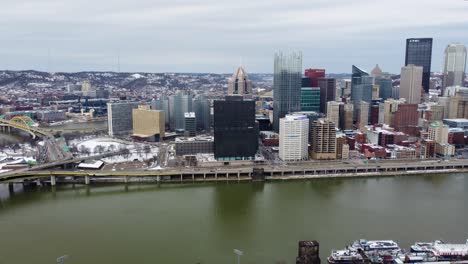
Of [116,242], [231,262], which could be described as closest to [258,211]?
[231,262]

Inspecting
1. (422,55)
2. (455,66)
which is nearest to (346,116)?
(422,55)

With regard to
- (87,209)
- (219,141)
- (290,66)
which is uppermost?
(290,66)

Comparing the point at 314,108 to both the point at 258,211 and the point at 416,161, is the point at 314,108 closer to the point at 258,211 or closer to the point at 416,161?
the point at 416,161

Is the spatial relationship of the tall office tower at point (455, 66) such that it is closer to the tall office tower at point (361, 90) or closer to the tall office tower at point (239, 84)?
the tall office tower at point (361, 90)

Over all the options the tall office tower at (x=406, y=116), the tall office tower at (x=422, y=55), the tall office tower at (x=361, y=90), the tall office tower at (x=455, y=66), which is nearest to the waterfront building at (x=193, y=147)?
the tall office tower at (x=406, y=116)

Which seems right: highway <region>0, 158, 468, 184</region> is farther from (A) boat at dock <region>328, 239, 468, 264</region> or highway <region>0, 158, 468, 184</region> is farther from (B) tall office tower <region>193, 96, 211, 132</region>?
(B) tall office tower <region>193, 96, 211, 132</region>

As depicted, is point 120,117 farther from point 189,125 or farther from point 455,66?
point 455,66

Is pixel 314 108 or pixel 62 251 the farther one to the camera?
pixel 314 108
